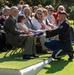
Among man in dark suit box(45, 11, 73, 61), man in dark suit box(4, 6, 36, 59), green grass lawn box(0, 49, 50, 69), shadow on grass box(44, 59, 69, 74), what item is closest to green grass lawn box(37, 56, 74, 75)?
shadow on grass box(44, 59, 69, 74)

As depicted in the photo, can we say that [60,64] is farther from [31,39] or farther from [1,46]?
[1,46]

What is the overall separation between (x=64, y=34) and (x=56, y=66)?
3.28 ft

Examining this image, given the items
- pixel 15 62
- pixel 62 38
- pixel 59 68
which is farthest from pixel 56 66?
pixel 15 62

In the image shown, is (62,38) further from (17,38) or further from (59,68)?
(17,38)

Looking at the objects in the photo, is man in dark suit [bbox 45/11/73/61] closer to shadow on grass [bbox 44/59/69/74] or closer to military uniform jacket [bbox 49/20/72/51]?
military uniform jacket [bbox 49/20/72/51]

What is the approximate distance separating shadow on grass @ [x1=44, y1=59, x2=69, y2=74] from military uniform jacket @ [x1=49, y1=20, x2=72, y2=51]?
417 mm

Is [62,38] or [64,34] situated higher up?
[64,34]

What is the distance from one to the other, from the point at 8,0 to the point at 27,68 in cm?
2647

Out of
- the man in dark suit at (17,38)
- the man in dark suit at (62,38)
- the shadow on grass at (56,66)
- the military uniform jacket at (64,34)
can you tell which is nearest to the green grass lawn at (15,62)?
the man in dark suit at (17,38)

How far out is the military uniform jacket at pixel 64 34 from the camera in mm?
8398

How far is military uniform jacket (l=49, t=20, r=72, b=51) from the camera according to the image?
8.40 metres

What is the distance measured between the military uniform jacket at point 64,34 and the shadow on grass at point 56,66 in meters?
0.42

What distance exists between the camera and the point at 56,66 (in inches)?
316

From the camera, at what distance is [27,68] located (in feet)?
23.0
